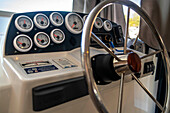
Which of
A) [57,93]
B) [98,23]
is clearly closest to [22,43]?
[57,93]

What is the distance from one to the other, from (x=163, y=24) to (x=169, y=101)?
74 cm

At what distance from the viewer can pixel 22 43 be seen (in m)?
0.66

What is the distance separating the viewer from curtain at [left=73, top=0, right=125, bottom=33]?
1.17m

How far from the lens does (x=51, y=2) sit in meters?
1.26

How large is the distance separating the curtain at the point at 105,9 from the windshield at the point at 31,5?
7.8 inches

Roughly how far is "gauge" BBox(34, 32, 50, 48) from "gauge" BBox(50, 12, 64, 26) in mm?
90

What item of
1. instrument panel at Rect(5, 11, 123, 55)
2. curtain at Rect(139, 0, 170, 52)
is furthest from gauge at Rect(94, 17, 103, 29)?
curtain at Rect(139, 0, 170, 52)

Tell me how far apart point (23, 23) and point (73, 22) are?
275 millimetres

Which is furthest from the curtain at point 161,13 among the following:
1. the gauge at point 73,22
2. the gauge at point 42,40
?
the gauge at point 42,40

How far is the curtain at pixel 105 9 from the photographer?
1.17 metres

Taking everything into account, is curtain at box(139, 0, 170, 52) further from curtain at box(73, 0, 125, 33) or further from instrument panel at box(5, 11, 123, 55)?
instrument panel at box(5, 11, 123, 55)

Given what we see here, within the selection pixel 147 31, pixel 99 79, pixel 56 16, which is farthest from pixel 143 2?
pixel 99 79

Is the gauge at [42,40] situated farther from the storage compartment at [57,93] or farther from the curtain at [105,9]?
the curtain at [105,9]

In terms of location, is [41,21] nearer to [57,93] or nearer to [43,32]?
[43,32]
